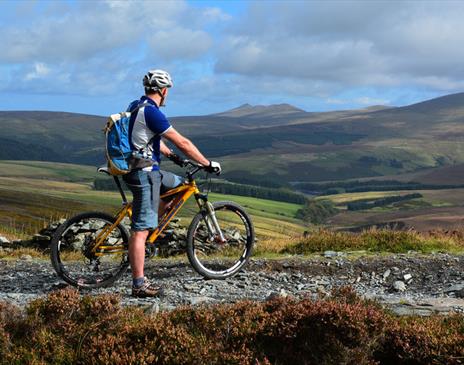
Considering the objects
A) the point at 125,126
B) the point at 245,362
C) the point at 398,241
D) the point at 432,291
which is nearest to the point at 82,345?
the point at 245,362

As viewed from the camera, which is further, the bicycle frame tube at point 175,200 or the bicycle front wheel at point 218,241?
the bicycle front wheel at point 218,241

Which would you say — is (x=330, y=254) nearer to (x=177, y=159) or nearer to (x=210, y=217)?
(x=210, y=217)

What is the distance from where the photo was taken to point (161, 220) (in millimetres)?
8883

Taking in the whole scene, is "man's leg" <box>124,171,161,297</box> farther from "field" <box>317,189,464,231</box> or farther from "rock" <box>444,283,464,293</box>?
"field" <box>317,189,464,231</box>

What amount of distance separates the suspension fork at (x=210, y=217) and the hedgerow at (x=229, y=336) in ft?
12.5

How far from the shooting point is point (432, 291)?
9.94 meters

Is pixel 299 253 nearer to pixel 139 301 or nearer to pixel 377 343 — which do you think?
pixel 139 301

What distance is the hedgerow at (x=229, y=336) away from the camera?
5047mm

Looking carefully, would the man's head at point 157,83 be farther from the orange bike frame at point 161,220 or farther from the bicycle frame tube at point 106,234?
the bicycle frame tube at point 106,234

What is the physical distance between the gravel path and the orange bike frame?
2.15 ft

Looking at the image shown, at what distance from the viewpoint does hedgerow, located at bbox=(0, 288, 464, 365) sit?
5.05 meters

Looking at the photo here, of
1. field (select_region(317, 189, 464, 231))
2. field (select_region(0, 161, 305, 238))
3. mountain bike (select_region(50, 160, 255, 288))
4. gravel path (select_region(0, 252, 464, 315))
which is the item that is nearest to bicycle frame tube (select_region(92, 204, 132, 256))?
mountain bike (select_region(50, 160, 255, 288))

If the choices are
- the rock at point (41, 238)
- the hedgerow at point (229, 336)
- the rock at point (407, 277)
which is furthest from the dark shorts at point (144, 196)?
the rock at point (41, 238)

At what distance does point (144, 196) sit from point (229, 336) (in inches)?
130
